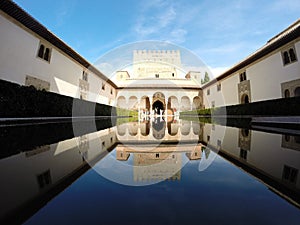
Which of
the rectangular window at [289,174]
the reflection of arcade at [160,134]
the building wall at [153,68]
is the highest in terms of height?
the building wall at [153,68]

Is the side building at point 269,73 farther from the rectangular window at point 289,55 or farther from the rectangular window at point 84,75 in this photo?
the rectangular window at point 84,75

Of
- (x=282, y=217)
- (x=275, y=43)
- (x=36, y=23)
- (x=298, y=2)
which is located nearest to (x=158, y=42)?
(x=36, y=23)

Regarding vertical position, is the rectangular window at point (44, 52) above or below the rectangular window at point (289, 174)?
above

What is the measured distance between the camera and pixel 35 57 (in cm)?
1020

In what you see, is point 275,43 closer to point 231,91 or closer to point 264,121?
point 264,121

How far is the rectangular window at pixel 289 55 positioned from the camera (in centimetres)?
1092

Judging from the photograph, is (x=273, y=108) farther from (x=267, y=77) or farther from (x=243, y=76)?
(x=243, y=76)

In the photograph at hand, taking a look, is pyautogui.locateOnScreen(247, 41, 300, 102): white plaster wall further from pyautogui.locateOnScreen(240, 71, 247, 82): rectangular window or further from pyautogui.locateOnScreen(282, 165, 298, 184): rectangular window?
pyautogui.locateOnScreen(282, 165, 298, 184): rectangular window

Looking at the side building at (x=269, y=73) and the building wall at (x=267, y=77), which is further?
the building wall at (x=267, y=77)

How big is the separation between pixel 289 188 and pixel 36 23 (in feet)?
37.2

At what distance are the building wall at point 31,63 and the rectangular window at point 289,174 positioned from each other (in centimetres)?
993

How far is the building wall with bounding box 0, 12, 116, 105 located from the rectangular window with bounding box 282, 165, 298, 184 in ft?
32.6

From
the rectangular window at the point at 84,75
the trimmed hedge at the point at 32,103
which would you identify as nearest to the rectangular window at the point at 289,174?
Answer: the trimmed hedge at the point at 32,103

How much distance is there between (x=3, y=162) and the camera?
1564 mm
